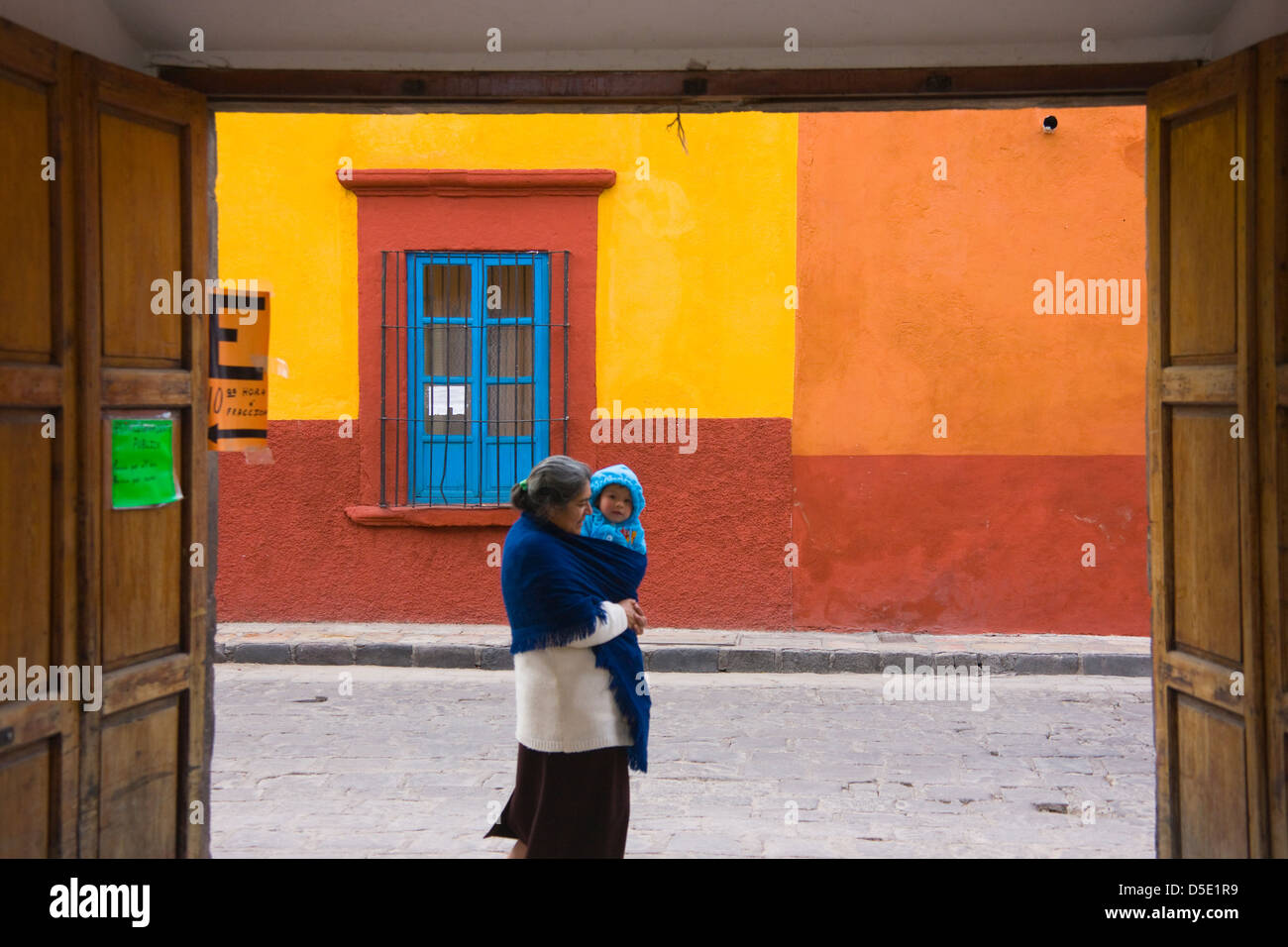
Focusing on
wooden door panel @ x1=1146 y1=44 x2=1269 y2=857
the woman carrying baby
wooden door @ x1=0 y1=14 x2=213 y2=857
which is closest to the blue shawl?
the woman carrying baby

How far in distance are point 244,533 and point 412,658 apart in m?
2.07

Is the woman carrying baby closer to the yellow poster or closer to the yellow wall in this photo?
the yellow poster

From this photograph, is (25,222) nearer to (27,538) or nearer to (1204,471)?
(27,538)

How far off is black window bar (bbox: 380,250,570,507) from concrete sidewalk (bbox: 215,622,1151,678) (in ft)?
4.45

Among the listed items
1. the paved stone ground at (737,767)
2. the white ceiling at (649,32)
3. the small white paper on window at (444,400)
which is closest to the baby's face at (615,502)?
the white ceiling at (649,32)

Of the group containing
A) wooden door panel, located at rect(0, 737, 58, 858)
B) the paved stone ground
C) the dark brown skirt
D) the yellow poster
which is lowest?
the paved stone ground

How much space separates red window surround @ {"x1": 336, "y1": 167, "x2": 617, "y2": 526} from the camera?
10.9 m

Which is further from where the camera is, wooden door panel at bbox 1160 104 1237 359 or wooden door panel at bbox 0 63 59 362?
wooden door panel at bbox 1160 104 1237 359

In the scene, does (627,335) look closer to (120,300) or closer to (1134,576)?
(1134,576)

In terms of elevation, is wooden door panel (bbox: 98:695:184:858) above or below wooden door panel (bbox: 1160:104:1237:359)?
below

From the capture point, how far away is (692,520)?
10891 mm

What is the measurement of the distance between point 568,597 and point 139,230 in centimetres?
174

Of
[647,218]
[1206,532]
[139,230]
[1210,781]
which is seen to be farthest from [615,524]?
[647,218]

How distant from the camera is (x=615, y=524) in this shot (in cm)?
464
